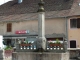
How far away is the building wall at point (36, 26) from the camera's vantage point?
41094 mm

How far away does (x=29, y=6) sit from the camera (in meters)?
48.6

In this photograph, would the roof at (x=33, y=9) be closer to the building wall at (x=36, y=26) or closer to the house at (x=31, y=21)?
the house at (x=31, y=21)

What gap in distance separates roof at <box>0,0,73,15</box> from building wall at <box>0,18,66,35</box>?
2.76 m

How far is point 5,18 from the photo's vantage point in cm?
4716

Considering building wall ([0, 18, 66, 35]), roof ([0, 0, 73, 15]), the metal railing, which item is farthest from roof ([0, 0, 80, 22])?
the metal railing

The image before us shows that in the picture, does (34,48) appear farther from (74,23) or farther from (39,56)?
(74,23)

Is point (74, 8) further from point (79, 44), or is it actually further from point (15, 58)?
point (15, 58)

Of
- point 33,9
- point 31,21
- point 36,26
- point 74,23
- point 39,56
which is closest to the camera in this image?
point 39,56

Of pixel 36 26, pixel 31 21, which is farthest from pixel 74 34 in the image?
pixel 31 21

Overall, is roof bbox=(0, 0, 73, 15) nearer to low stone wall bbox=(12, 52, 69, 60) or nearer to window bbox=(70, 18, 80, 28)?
window bbox=(70, 18, 80, 28)

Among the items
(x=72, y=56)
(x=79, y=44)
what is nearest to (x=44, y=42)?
(x=72, y=56)

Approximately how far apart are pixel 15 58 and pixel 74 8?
80.0 ft

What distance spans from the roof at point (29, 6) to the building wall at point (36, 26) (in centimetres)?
276

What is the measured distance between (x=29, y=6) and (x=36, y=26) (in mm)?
6793
